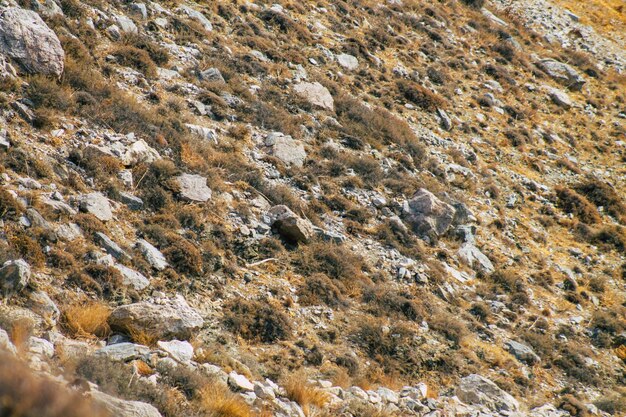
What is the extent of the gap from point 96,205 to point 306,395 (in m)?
4.97

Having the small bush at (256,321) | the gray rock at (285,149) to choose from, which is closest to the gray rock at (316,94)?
the gray rock at (285,149)

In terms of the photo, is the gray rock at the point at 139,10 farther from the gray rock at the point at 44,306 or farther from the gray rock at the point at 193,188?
the gray rock at the point at 44,306

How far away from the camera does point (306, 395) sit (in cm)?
764

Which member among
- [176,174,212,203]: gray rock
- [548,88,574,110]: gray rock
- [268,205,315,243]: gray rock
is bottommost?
[268,205,315,243]: gray rock

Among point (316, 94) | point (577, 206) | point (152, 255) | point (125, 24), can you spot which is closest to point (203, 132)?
point (125, 24)

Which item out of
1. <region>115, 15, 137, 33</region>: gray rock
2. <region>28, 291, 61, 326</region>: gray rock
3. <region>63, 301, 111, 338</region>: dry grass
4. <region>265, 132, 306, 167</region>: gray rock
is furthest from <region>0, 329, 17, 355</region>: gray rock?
<region>115, 15, 137, 33</region>: gray rock

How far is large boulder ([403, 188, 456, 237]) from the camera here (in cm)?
1528

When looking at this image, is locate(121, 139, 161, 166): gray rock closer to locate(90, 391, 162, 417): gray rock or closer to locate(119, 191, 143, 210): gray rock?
locate(119, 191, 143, 210): gray rock

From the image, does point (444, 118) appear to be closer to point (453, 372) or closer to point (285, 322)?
point (453, 372)

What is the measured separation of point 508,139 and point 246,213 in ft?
48.4

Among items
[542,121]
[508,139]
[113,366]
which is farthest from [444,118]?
[113,366]

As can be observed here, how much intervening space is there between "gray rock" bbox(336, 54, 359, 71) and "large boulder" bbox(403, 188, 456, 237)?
7.36m

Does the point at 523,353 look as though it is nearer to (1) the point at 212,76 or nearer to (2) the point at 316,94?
(2) the point at 316,94

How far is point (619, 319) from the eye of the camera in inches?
621
